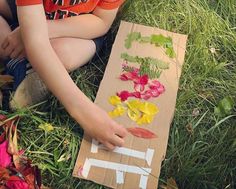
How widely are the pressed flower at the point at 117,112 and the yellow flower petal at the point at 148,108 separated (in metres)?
0.05

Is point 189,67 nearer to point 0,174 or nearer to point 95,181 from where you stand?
point 95,181

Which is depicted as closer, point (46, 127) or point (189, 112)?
point (46, 127)

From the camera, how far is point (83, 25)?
1499 mm

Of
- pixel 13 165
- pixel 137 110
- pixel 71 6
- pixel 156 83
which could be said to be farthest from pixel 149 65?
pixel 13 165

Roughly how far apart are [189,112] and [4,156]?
56 centimetres

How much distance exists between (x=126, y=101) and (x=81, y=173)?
0.26m

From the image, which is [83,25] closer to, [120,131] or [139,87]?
[139,87]

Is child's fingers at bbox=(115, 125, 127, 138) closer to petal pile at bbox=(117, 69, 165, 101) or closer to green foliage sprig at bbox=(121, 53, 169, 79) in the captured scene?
petal pile at bbox=(117, 69, 165, 101)

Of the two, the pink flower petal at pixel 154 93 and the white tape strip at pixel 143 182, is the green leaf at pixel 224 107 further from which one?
the white tape strip at pixel 143 182

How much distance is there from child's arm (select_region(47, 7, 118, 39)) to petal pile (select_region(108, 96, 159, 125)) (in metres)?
0.23

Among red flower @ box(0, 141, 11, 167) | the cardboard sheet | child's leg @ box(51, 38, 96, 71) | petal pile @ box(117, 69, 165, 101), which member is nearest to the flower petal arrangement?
red flower @ box(0, 141, 11, 167)

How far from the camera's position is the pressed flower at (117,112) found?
1.41 meters

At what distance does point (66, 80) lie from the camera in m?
1.31

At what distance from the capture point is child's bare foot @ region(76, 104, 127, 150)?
4.26ft
